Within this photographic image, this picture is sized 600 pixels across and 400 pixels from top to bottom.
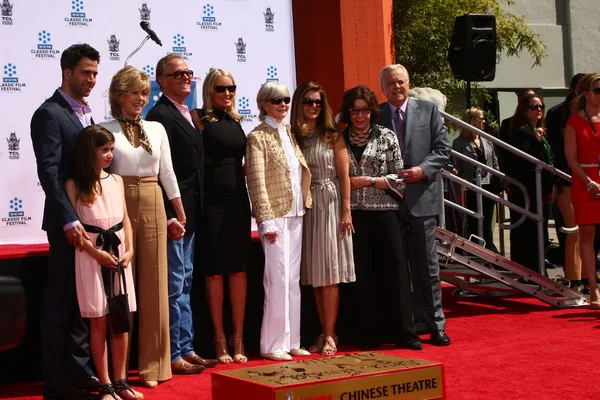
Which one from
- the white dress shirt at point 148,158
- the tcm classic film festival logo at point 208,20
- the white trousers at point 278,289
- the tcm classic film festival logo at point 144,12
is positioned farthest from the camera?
the tcm classic film festival logo at point 208,20

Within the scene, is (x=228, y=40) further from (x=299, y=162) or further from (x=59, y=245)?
(x=59, y=245)

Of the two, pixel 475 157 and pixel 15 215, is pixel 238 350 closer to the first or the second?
pixel 15 215

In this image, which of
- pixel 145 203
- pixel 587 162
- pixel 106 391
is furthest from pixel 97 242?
pixel 587 162

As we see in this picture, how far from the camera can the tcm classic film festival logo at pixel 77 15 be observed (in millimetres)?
7457

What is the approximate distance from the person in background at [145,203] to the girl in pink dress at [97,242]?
0.29 m

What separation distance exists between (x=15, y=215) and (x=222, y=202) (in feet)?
5.22

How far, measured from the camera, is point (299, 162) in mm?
6840

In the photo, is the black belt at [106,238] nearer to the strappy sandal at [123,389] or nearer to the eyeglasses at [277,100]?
the strappy sandal at [123,389]

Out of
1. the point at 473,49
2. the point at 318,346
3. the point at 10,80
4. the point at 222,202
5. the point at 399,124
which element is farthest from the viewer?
the point at 473,49

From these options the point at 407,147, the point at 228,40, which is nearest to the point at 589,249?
the point at 407,147

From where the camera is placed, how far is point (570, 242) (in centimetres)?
948

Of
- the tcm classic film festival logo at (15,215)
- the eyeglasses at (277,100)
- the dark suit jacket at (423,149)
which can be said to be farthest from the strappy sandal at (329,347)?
the tcm classic film festival logo at (15,215)

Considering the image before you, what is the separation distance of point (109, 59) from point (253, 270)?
6.50 ft

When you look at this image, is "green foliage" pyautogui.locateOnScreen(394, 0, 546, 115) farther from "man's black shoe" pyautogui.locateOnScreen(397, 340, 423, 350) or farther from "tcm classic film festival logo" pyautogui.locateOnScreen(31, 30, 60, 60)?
"man's black shoe" pyautogui.locateOnScreen(397, 340, 423, 350)
